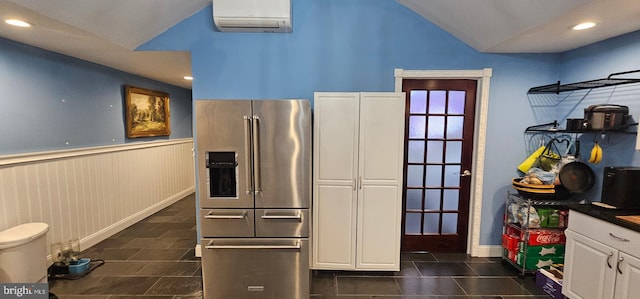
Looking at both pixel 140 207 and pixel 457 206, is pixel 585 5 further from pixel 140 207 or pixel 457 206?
pixel 140 207

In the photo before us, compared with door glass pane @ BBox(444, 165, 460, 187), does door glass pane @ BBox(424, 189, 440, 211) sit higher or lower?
lower

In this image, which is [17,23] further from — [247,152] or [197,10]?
[247,152]

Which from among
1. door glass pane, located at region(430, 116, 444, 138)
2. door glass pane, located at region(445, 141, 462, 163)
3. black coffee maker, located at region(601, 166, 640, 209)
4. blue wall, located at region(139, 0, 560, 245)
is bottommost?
black coffee maker, located at region(601, 166, 640, 209)

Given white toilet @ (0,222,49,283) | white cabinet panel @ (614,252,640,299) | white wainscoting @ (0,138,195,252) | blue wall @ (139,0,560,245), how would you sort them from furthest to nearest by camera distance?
1. blue wall @ (139,0,560,245)
2. white wainscoting @ (0,138,195,252)
3. white toilet @ (0,222,49,283)
4. white cabinet panel @ (614,252,640,299)

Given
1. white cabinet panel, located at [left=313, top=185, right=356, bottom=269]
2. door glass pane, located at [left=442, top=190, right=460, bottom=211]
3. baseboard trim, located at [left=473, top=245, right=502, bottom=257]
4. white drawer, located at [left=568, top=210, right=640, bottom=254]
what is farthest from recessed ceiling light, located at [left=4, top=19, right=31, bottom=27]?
baseboard trim, located at [left=473, top=245, right=502, bottom=257]

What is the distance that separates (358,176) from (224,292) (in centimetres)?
153

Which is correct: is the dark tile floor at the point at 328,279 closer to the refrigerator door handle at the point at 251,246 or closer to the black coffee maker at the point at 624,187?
the refrigerator door handle at the point at 251,246

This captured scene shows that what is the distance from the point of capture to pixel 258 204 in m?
2.34

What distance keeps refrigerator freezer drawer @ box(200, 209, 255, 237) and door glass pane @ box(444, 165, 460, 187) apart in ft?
7.19

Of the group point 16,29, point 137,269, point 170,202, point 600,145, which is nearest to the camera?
point 16,29

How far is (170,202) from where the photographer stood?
5008 millimetres

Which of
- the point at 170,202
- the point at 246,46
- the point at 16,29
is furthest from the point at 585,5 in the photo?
the point at 170,202

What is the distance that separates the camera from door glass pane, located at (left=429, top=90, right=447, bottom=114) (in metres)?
3.06

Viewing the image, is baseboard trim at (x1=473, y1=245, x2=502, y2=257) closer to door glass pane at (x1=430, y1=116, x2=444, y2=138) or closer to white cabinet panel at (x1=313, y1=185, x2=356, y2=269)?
door glass pane at (x1=430, y1=116, x2=444, y2=138)
